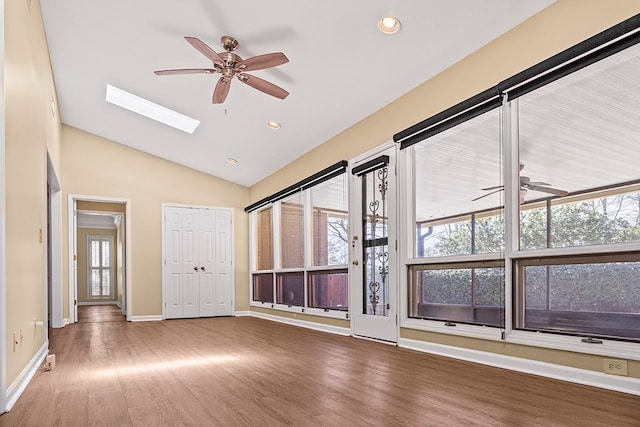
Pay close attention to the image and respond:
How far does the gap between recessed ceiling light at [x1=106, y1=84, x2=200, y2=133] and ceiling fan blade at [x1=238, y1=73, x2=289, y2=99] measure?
2.41 metres

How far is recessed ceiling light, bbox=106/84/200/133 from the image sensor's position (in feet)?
21.2

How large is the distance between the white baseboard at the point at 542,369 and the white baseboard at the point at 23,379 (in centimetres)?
323

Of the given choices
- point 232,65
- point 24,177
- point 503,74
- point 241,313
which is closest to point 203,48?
point 232,65

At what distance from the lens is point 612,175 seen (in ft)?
9.64

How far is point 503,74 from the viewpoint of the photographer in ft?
11.9

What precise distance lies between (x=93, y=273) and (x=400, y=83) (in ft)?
41.2

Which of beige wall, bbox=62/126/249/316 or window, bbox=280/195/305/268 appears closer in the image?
window, bbox=280/195/305/268

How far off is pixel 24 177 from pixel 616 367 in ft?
13.9

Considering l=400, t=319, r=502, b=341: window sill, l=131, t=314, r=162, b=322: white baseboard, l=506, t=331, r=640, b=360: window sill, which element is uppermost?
l=506, t=331, r=640, b=360: window sill

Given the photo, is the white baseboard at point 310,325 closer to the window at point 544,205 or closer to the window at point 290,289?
the window at point 290,289

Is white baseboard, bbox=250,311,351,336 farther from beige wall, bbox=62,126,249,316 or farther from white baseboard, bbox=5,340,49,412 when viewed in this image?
white baseboard, bbox=5,340,49,412

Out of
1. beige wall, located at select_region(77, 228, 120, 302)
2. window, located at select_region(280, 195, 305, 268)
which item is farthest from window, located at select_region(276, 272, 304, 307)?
beige wall, located at select_region(77, 228, 120, 302)

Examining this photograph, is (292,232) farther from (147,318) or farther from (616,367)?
(616,367)

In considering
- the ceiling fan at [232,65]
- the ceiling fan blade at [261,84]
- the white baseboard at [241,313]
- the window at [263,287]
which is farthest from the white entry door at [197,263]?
the ceiling fan blade at [261,84]
